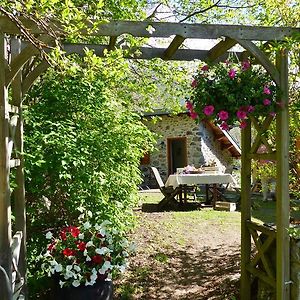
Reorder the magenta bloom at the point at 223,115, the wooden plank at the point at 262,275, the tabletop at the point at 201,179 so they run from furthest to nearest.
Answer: the tabletop at the point at 201,179 → the wooden plank at the point at 262,275 → the magenta bloom at the point at 223,115

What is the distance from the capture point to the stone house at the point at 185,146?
1483 centimetres

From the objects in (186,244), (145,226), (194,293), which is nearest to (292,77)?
(194,293)

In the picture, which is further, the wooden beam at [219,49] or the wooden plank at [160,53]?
the wooden plank at [160,53]

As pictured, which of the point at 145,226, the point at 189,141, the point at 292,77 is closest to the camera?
the point at 292,77

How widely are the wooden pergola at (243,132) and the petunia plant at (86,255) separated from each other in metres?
0.29

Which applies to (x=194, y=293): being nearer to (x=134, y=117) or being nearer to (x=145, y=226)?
(x=134, y=117)

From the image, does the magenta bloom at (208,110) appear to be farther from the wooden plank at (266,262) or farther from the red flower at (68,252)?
the red flower at (68,252)

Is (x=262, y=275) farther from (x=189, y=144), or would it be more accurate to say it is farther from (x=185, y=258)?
(x=189, y=144)

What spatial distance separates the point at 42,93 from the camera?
4500mm

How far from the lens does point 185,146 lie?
15250 millimetres

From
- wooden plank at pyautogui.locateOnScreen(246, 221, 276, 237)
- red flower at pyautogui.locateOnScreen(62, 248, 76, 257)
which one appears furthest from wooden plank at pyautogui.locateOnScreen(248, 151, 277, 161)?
red flower at pyautogui.locateOnScreen(62, 248, 76, 257)

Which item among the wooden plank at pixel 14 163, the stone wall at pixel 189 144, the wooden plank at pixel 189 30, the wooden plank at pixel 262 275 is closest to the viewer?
the wooden plank at pixel 189 30

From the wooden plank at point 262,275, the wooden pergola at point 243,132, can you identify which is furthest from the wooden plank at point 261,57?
the wooden plank at point 262,275

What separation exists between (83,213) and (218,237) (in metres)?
3.23
